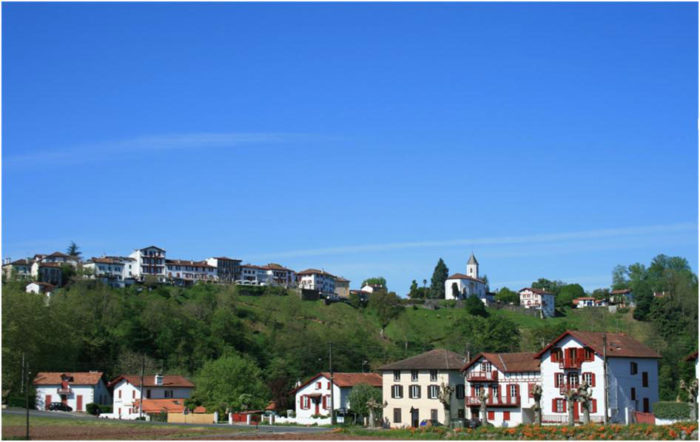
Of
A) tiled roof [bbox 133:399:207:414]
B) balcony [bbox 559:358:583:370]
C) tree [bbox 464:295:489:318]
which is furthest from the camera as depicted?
tree [bbox 464:295:489:318]

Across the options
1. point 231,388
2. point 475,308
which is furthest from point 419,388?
point 475,308

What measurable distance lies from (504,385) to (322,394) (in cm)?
1855

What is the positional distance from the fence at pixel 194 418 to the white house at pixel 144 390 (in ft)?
38.8

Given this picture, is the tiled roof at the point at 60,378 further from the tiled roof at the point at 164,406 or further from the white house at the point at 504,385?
the white house at the point at 504,385

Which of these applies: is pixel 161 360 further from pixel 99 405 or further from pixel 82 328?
pixel 99 405

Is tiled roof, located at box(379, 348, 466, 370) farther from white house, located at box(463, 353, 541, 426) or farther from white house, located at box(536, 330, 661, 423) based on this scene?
white house, located at box(536, 330, 661, 423)

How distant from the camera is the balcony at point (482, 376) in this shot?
78.6 metres

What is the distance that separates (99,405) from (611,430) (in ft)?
201

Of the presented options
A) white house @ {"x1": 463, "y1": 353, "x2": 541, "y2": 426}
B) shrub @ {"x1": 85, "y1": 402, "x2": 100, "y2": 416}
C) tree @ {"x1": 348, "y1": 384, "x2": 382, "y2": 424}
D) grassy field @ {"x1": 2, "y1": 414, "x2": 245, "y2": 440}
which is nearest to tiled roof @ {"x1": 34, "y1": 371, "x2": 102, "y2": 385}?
shrub @ {"x1": 85, "y1": 402, "x2": 100, "y2": 416}

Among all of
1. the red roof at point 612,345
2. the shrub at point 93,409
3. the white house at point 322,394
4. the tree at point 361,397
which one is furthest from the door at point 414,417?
the shrub at point 93,409

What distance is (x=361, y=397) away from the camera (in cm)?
→ 8250

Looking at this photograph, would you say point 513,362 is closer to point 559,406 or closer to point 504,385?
point 504,385

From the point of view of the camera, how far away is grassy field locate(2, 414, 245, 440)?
55.2 metres

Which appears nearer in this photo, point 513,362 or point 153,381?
point 513,362
